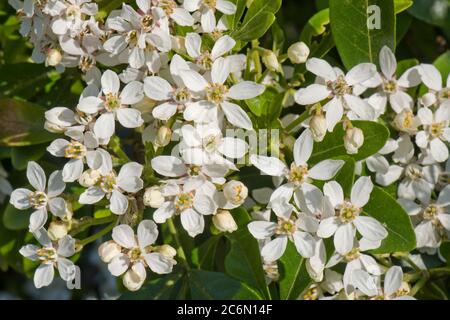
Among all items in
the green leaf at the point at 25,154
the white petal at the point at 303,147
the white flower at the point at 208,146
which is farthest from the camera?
the green leaf at the point at 25,154

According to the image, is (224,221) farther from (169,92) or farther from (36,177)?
(36,177)

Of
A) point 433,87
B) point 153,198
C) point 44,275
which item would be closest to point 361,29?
point 433,87

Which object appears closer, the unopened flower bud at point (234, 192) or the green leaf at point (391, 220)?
the unopened flower bud at point (234, 192)

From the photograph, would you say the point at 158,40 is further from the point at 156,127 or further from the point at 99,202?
the point at 99,202

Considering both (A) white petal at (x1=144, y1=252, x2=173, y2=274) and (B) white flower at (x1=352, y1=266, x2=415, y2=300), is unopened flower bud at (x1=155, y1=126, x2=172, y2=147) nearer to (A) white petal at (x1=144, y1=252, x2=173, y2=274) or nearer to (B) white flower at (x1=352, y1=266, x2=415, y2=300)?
A: (A) white petal at (x1=144, y1=252, x2=173, y2=274)

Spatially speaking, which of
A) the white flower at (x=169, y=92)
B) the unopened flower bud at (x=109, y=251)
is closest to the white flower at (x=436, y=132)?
the white flower at (x=169, y=92)

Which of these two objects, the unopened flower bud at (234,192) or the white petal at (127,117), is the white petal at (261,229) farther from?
the white petal at (127,117)
